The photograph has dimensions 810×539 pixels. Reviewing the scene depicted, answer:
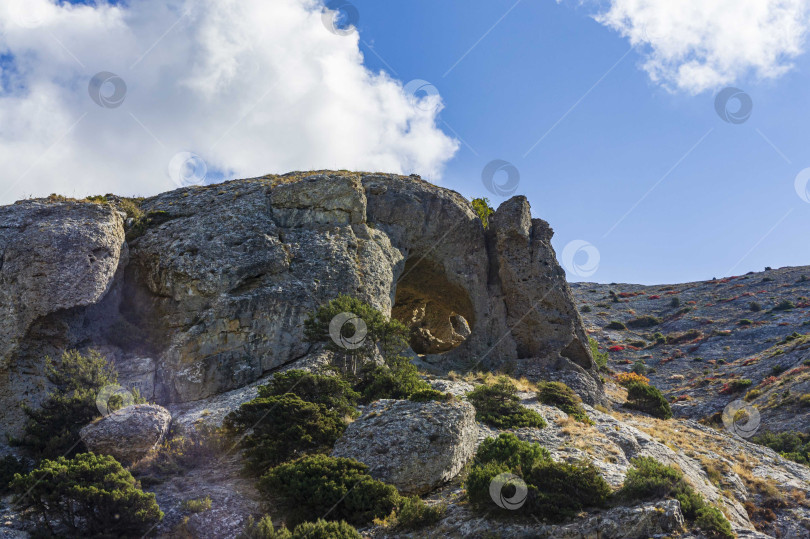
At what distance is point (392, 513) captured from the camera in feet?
53.8

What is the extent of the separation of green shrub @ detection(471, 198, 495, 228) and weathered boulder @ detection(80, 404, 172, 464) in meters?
26.1

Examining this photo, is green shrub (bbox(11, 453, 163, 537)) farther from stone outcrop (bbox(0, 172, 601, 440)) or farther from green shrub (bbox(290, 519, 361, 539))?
stone outcrop (bbox(0, 172, 601, 440))

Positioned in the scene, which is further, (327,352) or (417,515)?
(327,352)

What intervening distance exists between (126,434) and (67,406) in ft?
11.3

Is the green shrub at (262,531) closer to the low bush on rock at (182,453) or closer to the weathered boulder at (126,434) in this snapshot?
the low bush on rock at (182,453)

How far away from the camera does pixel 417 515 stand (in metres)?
15.8

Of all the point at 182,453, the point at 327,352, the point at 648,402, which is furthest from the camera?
the point at 648,402

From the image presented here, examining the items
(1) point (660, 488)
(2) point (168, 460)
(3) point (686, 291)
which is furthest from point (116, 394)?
(3) point (686, 291)

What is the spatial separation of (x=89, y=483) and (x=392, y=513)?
815 cm

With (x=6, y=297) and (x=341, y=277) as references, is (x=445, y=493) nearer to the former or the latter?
(x=341, y=277)

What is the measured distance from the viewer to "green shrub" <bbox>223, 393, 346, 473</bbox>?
19.0 m

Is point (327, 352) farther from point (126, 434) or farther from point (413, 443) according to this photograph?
point (413, 443)

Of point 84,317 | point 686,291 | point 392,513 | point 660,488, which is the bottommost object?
point 392,513

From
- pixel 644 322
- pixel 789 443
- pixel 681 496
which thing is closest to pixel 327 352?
pixel 681 496
